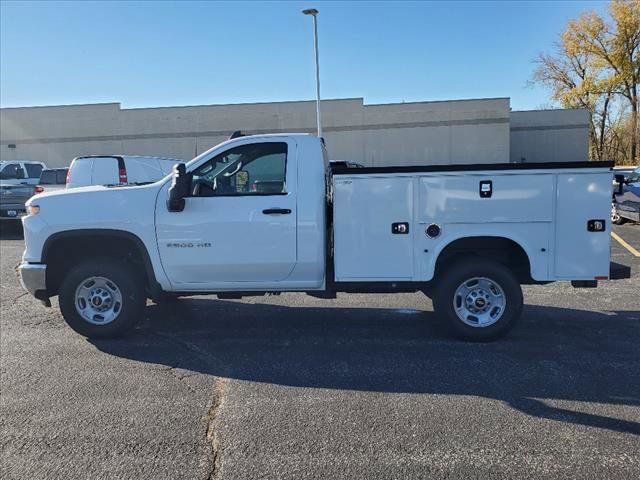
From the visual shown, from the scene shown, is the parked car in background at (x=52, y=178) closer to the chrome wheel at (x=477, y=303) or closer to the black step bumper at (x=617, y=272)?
the chrome wheel at (x=477, y=303)

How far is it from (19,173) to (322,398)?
1594cm

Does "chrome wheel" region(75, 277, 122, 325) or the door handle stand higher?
the door handle

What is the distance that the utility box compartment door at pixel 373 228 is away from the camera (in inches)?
211

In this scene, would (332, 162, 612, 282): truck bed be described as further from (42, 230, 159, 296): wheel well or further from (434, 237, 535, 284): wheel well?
(42, 230, 159, 296): wheel well

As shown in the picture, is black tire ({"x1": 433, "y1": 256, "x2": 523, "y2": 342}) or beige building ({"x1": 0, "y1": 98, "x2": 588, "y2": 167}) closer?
black tire ({"x1": 433, "y1": 256, "x2": 523, "y2": 342})

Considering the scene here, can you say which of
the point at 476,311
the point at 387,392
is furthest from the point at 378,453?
the point at 476,311

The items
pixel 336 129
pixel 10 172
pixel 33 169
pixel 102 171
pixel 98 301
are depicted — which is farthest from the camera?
pixel 336 129

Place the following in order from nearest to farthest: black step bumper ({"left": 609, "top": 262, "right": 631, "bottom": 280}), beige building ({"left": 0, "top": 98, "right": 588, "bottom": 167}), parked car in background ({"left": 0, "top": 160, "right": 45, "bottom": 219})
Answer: black step bumper ({"left": 609, "top": 262, "right": 631, "bottom": 280}) → parked car in background ({"left": 0, "top": 160, "right": 45, "bottom": 219}) → beige building ({"left": 0, "top": 98, "right": 588, "bottom": 167})

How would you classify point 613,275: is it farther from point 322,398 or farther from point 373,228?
point 322,398

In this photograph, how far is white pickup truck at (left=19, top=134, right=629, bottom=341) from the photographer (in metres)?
5.27

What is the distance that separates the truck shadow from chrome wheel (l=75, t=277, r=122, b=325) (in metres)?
0.27

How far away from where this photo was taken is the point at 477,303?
5527 millimetres

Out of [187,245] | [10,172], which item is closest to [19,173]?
[10,172]

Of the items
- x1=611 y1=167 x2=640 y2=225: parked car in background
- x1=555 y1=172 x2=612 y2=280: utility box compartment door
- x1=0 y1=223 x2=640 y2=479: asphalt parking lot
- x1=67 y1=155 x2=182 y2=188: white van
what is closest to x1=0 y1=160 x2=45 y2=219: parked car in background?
x1=67 y1=155 x2=182 y2=188: white van
